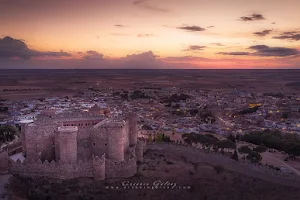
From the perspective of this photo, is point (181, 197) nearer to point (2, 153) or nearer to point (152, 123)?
point (2, 153)

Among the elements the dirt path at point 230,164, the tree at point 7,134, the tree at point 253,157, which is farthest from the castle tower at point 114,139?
the tree at point 253,157

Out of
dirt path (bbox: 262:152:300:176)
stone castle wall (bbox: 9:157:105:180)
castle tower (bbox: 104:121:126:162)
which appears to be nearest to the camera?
stone castle wall (bbox: 9:157:105:180)

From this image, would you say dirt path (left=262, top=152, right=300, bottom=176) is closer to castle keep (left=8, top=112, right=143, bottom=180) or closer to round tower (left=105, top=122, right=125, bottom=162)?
castle keep (left=8, top=112, right=143, bottom=180)

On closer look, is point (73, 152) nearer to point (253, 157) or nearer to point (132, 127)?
point (132, 127)

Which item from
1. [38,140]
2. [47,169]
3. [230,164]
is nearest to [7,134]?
[38,140]

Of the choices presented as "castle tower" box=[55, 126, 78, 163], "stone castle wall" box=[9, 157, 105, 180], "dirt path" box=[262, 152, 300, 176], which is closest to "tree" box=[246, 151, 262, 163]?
"dirt path" box=[262, 152, 300, 176]

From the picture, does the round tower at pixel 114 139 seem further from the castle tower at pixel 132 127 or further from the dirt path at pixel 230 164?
the dirt path at pixel 230 164

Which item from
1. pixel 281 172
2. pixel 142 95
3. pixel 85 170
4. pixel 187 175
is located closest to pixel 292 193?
pixel 281 172
